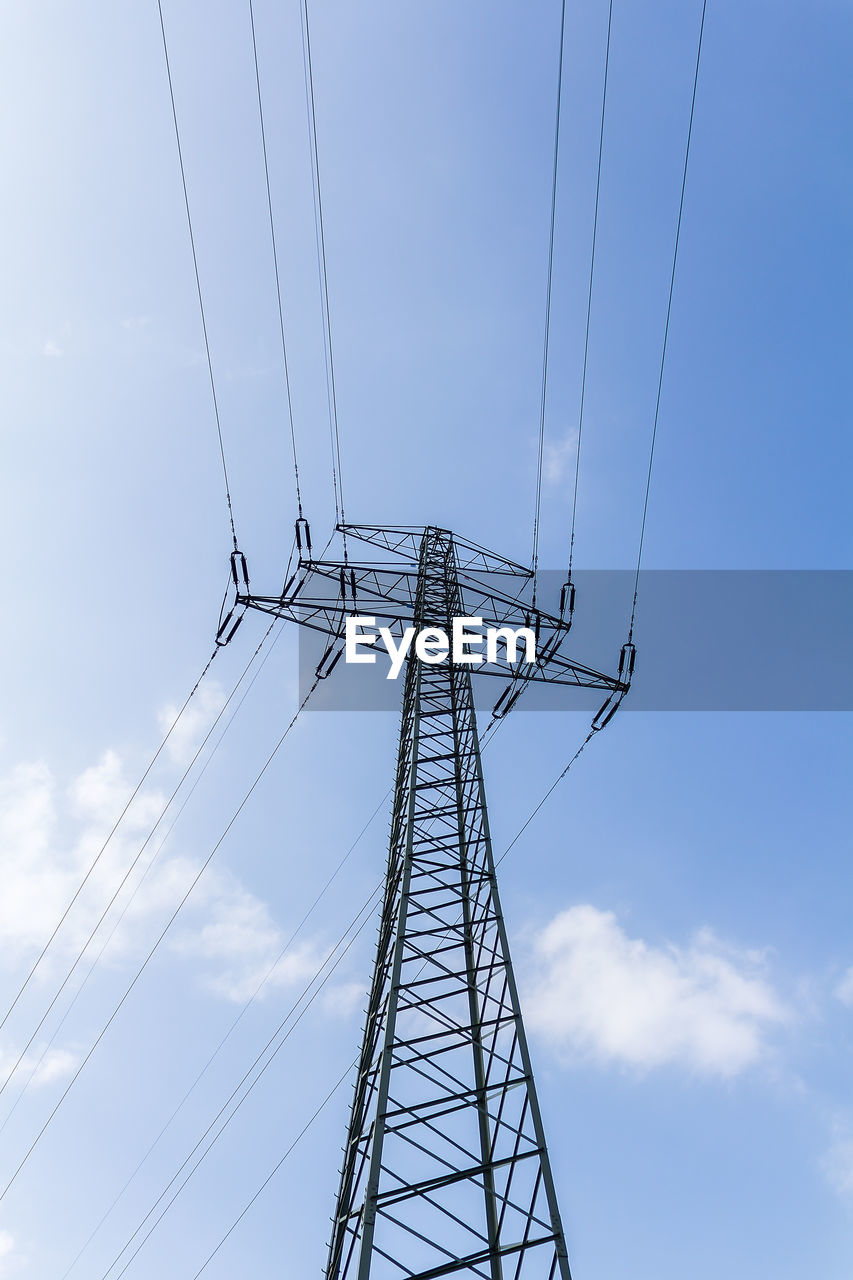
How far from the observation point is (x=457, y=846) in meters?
12.0

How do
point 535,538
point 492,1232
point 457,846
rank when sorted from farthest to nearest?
point 535,538, point 457,846, point 492,1232

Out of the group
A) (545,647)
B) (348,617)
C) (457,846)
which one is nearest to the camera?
(457,846)

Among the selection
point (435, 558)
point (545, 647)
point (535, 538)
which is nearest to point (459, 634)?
point (545, 647)

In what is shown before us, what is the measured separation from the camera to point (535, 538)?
2084 centimetres

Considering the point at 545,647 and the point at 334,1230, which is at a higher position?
the point at 545,647

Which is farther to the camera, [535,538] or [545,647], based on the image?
[535,538]

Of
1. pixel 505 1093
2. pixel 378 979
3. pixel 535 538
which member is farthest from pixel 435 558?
pixel 505 1093

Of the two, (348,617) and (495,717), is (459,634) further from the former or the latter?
(495,717)

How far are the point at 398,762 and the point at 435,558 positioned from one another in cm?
700

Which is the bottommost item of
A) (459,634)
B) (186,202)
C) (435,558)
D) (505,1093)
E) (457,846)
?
(505,1093)

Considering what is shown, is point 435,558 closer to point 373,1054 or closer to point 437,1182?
point 373,1054

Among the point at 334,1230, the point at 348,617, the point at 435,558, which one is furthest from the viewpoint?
the point at 435,558

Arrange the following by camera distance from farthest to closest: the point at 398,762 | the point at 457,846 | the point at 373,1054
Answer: the point at 398,762, the point at 457,846, the point at 373,1054

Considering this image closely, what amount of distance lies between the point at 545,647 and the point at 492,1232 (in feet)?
33.9
